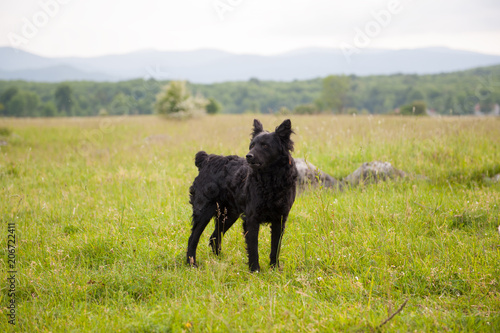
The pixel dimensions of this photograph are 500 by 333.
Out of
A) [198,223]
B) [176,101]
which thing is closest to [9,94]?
[176,101]

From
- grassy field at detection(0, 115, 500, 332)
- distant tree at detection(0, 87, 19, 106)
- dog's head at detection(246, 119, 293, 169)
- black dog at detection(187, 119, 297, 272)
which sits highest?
distant tree at detection(0, 87, 19, 106)

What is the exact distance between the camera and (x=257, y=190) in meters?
3.77

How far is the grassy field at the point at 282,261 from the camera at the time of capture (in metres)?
2.87

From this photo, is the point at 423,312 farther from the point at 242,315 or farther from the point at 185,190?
the point at 185,190

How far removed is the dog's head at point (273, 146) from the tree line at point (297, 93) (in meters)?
56.1

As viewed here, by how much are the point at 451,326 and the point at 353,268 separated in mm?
1141

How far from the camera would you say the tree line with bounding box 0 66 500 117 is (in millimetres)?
64950

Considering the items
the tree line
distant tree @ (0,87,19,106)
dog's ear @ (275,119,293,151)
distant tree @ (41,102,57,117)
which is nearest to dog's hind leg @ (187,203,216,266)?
dog's ear @ (275,119,293,151)

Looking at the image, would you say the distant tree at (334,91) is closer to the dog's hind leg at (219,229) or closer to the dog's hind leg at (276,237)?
the dog's hind leg at (219,229)

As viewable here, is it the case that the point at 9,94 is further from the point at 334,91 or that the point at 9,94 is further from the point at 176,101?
the point at 334,91

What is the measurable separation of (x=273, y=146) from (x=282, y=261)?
5.37 feet

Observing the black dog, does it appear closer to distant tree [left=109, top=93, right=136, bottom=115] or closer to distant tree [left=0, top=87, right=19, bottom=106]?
distant tree [left=109, top=93, right=136, bottom=115]

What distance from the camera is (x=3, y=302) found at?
136 inches

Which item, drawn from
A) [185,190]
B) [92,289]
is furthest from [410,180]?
[92,289]
